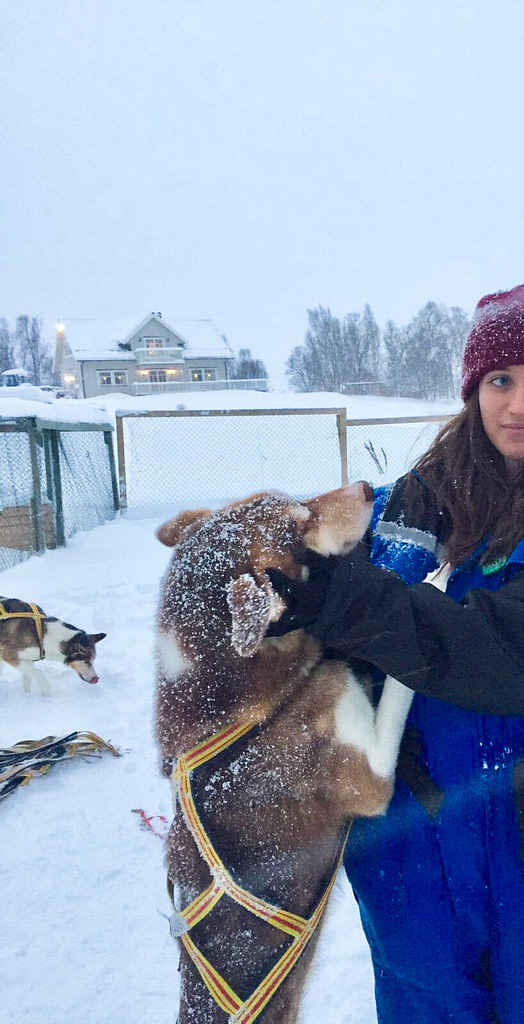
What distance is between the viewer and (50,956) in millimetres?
2482

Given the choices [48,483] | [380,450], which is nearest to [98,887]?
[48,483]

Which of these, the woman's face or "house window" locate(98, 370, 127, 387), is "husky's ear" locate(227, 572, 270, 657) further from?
"house window" locate(98, 370, 127, 387)

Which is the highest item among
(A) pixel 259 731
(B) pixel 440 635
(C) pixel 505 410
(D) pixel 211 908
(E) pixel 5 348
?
(E) pixel 5 348

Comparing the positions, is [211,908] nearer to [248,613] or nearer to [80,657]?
[248,613]

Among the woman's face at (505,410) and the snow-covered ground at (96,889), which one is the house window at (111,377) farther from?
the woman's face at (505,410)

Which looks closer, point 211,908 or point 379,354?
point 211,908

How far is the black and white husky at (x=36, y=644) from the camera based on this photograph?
468 cm

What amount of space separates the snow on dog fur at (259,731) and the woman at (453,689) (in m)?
0.09

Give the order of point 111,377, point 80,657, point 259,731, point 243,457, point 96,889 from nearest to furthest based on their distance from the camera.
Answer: point 259,731, point 96,889, point 80,657, point 243,457, point 111,377

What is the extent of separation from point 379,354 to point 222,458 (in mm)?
28874

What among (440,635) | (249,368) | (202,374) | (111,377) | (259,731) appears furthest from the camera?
(249,368)

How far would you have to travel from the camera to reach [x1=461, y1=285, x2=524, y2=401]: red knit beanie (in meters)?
1.41

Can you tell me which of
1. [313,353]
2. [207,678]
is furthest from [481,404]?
[313,353]

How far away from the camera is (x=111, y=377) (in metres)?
38.4
